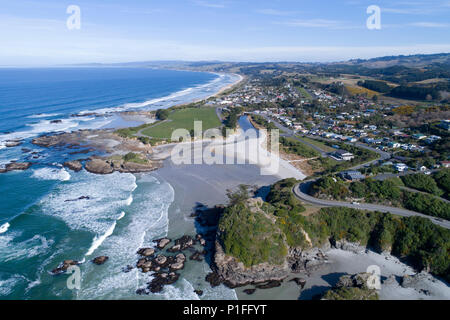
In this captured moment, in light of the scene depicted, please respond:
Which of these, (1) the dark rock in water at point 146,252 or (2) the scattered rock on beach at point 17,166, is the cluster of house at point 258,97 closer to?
(2) the scattered rock on beach at point 17,166

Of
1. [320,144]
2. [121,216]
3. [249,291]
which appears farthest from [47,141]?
[320,144]

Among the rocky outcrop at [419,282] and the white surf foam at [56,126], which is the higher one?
the white surf foam at [56,126]

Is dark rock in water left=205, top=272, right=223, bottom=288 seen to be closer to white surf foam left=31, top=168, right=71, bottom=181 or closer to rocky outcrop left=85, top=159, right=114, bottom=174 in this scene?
rocky outcrop left=85, top=159, right=114, bottom=174

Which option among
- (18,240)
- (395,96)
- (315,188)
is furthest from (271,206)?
(395,96)

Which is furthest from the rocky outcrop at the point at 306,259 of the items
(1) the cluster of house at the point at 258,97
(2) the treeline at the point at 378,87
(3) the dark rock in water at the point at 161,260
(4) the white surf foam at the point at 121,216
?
(2) the treeline at the point at 378,87
